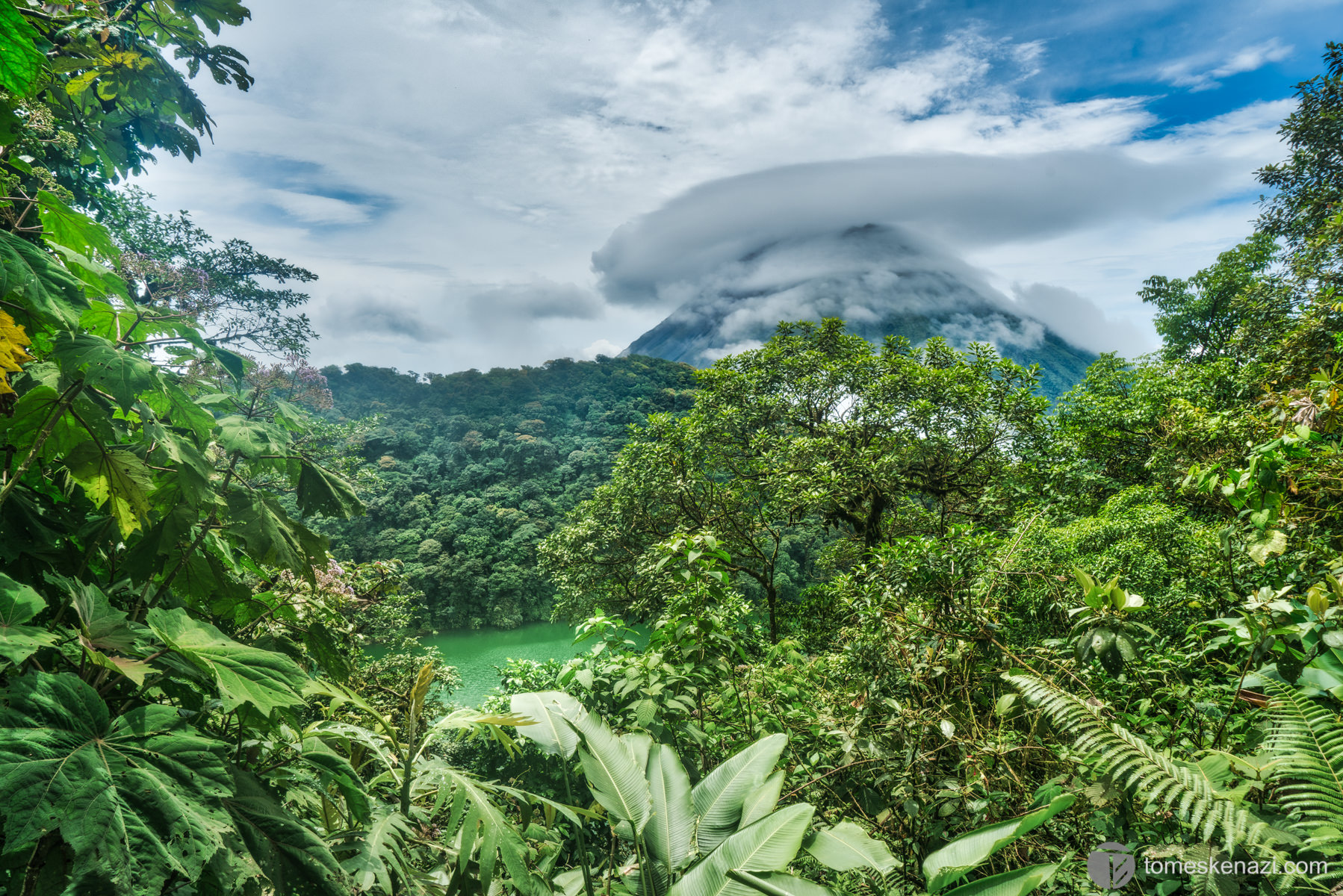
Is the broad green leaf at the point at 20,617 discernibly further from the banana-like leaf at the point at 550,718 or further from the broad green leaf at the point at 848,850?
the broad green leaf at the point at 848,850

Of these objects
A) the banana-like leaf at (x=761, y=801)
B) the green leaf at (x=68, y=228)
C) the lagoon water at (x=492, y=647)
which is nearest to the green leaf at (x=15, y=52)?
the green leaf at (x=68, y=228)

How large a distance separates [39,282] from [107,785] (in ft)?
2.46

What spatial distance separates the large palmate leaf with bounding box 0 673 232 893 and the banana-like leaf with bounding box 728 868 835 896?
57cm

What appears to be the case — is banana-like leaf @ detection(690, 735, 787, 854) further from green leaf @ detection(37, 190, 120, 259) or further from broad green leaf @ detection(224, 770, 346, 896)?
green leaf @ detection(37, 190, 120, 259)

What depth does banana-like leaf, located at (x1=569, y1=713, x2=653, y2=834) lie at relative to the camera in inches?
34.0

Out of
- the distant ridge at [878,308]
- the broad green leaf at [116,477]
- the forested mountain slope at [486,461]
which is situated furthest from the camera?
the distant ridge at [878,308]

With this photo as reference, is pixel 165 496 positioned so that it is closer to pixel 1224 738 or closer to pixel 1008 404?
pixel 1224 738

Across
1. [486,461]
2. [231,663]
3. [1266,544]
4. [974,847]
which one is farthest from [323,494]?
[486,461]

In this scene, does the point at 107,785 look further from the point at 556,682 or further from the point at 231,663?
the point at 556,682

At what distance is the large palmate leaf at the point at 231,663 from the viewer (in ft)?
2.25

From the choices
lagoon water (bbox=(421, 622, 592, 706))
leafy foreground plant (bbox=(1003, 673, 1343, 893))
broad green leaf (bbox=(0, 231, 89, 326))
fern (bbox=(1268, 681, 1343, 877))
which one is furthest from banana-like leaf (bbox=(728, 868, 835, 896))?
Result: lagoon water (bbox=(421, 622, 592, 706))

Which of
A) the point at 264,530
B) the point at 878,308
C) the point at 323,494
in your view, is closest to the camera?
the point at 264,530

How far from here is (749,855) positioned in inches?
28.5

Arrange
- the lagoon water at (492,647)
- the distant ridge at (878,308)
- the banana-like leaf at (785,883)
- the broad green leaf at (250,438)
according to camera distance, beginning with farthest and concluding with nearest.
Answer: the distant ridge at (878,308) < the lagoon water at (492,647) < the broad green leaf at (250,438) < the banana-like leaf at (785,883)
